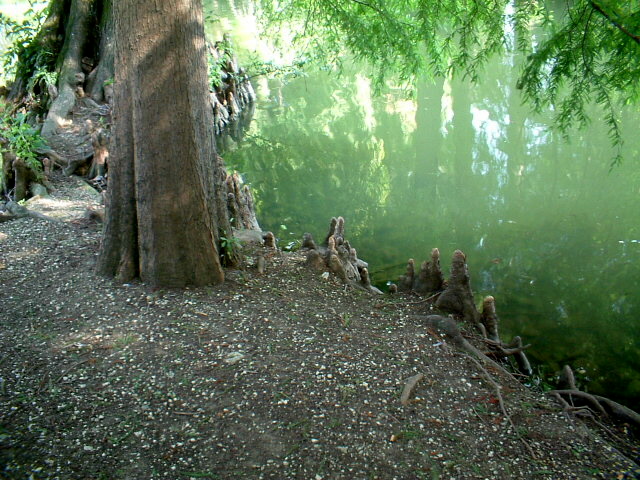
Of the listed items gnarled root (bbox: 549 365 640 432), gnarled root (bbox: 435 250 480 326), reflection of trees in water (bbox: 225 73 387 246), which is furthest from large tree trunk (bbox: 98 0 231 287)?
reflection of trees in water (bbox: 225 73 387 246)

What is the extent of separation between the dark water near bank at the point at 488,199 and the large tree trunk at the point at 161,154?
149 inches

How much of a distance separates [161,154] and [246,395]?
2.17m

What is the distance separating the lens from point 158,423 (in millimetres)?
3211

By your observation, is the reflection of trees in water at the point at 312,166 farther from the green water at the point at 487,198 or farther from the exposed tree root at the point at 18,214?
the exposed tree root at the point at 18,214

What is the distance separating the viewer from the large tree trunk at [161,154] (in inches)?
169

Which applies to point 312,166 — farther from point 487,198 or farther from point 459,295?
point 459,295

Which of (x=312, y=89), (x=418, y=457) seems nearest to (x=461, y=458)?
(x=418, y=457)

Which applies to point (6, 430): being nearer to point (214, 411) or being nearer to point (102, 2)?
point (214, 411)

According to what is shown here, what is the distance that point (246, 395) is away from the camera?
139 inches

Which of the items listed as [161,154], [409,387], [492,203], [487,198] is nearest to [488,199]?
[487,198]

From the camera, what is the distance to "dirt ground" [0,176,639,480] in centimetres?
301

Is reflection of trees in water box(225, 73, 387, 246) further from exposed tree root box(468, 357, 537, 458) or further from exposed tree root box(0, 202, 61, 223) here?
exposed tree root box(468, 357, 537, 458)

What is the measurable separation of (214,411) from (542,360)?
156 inches

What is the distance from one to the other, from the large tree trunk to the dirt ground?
32cm
